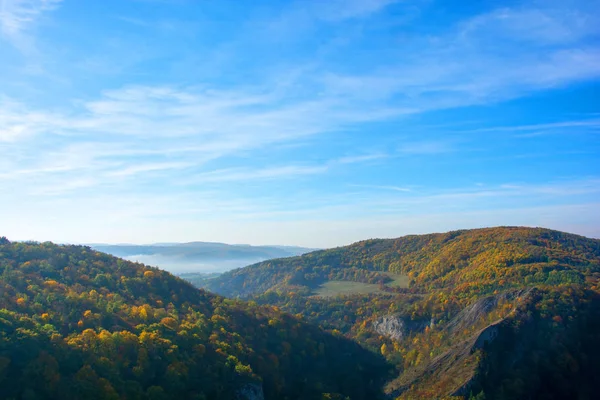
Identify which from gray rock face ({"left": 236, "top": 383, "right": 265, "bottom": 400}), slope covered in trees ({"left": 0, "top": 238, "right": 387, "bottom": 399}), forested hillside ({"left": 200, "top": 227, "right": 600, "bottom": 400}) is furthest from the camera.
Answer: forested hillside ({"left": 200, "top": 227, "right": 600, "bottom": 400})

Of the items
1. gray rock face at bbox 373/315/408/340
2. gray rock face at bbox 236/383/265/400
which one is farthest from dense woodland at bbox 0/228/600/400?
gray rock face at bbox 373/315/408/340

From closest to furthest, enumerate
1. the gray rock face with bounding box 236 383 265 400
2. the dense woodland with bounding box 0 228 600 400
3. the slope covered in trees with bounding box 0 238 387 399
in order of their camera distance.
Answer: the slope covered in trees with bounding box 0 238 387 399 → the dense woodland with bounding box 0 228 600 400 → the gray rock face with bounding box 236 383 265 400

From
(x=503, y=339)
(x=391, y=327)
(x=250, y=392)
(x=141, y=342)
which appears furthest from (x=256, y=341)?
(x=503, y=339)

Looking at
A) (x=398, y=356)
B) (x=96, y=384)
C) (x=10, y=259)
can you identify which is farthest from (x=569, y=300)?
(x=10, y=259)

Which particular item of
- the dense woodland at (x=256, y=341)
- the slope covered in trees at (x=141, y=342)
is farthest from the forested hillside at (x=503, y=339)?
the slope covered in trees at (x=141, y=342)

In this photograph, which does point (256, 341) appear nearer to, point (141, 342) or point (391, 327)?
point (141, 342)

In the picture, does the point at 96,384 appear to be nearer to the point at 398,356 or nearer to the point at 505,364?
the point at 505,364

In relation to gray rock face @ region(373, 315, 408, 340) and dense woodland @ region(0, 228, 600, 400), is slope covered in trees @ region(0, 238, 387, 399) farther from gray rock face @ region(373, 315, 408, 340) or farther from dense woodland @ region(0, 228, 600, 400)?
gray rock face @ region(373, 315, 408, 340)

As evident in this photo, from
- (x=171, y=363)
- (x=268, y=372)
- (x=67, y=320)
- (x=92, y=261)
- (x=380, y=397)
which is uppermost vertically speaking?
(x=92, y=261)

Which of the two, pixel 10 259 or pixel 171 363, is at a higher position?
pixel 10 259
